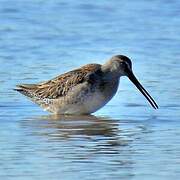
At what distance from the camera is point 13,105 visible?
11.3 m

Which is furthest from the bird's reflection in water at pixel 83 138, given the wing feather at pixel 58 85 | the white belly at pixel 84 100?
the wing feather at pixel 58 85

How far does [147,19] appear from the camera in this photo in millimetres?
16047

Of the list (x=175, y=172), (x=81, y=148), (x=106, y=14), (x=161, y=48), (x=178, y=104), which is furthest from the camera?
(x=106, y=14)

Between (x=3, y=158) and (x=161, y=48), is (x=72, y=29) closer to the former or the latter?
(x=161, y=48)

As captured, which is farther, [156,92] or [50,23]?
[50,23]

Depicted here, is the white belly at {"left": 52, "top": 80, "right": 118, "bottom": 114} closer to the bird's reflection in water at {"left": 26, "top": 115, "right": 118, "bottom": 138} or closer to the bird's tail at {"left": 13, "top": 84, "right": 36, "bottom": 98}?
the bird's reflection in water at {"left": 26, "top": 115, "right": 118, "bottom": 138}

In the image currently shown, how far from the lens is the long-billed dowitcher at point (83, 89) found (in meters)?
11.1

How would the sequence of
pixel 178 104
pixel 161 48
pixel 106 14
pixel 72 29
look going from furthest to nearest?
pixel 106 14
pixel 72 29
pixel 161 48
pixel 178 104

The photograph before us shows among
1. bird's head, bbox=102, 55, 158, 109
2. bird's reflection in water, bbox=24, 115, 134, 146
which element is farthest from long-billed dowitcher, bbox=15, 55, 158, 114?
bird's reflection in water, bbox=24, 115, 134, 146

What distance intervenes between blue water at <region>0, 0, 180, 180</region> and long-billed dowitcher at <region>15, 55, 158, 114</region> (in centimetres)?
15

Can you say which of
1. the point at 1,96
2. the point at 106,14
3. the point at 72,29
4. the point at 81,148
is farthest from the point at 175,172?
the point at 106,14

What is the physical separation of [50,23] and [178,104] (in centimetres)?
519

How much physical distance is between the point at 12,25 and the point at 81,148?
23.1 feet

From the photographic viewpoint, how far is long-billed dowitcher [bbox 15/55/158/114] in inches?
436
